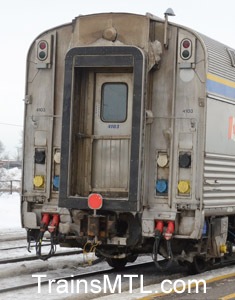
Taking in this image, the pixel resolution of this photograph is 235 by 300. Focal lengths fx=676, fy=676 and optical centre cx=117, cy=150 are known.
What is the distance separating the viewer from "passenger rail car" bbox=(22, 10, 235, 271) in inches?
400

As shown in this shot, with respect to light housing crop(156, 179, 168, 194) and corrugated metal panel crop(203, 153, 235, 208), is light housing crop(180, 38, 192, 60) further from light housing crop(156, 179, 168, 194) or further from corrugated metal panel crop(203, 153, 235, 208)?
light housing crop(156, 179, 168, 194)

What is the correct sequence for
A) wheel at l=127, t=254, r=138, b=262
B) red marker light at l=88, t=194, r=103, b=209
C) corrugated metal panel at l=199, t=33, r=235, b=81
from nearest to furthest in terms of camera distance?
1. red marker light at l=88, t=194, r=103, b=209
2. corrugated metal panel at l=199, t=33, r=235, b=81
3. wheel at l=127, t=254, r=138, b=262

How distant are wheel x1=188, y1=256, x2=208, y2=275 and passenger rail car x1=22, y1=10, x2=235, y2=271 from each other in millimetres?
277

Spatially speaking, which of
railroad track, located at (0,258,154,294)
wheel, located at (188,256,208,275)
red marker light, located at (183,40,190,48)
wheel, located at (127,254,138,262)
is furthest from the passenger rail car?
wheel, located at (127,254,138,262)

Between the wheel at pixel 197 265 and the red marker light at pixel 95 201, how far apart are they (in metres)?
2.09

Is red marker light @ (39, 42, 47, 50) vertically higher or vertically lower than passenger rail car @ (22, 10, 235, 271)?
higher

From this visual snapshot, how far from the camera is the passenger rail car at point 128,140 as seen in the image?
10.2 metres

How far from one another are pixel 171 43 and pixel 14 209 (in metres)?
15.7

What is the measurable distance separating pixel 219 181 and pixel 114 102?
2.10 meters

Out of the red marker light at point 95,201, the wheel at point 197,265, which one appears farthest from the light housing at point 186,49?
the wheel at point 197,265

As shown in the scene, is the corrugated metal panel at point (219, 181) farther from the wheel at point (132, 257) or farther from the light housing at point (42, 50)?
the light housing at point (42, 50)

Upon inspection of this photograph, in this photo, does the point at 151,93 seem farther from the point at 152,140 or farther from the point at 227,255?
the point at 227,255

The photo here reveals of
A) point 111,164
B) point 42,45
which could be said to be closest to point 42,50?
point 42,45

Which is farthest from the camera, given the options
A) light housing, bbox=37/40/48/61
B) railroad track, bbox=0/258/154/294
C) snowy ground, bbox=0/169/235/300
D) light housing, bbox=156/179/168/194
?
light housing, bbox=37/40/48/61
